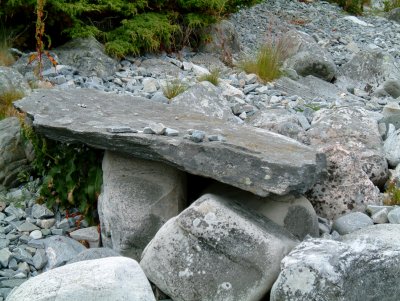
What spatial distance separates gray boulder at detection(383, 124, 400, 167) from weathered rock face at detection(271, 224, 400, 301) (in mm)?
1915

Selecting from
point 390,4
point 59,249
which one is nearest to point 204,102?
point 59,249

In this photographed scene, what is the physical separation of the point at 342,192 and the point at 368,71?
13.4ft

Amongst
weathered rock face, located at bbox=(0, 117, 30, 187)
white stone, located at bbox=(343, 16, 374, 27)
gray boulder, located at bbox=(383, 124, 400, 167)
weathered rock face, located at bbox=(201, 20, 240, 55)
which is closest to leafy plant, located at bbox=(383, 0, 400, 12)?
white stone, located at bbox=(343, 16, 374, 27)

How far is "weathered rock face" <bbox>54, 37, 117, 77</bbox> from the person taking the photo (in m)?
6.70

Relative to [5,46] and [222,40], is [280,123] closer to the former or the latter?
[5,46]

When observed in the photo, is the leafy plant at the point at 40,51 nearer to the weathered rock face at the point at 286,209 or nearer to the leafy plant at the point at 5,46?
the leafy plant at the point at 5,46

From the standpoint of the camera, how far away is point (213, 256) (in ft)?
11.2

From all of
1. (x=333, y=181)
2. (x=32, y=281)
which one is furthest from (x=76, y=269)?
(x=333, y=181)

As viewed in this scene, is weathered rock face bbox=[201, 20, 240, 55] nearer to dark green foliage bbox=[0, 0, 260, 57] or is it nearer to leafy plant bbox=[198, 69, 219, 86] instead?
dark green foliage bbox=[0, 0, 260, 57]

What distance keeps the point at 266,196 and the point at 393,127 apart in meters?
2.27

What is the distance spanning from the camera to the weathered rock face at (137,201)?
158 inches

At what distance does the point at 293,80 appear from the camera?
7.59 metres

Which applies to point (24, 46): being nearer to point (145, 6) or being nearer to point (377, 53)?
point (145, 6)

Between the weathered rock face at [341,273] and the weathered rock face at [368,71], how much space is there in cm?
512
